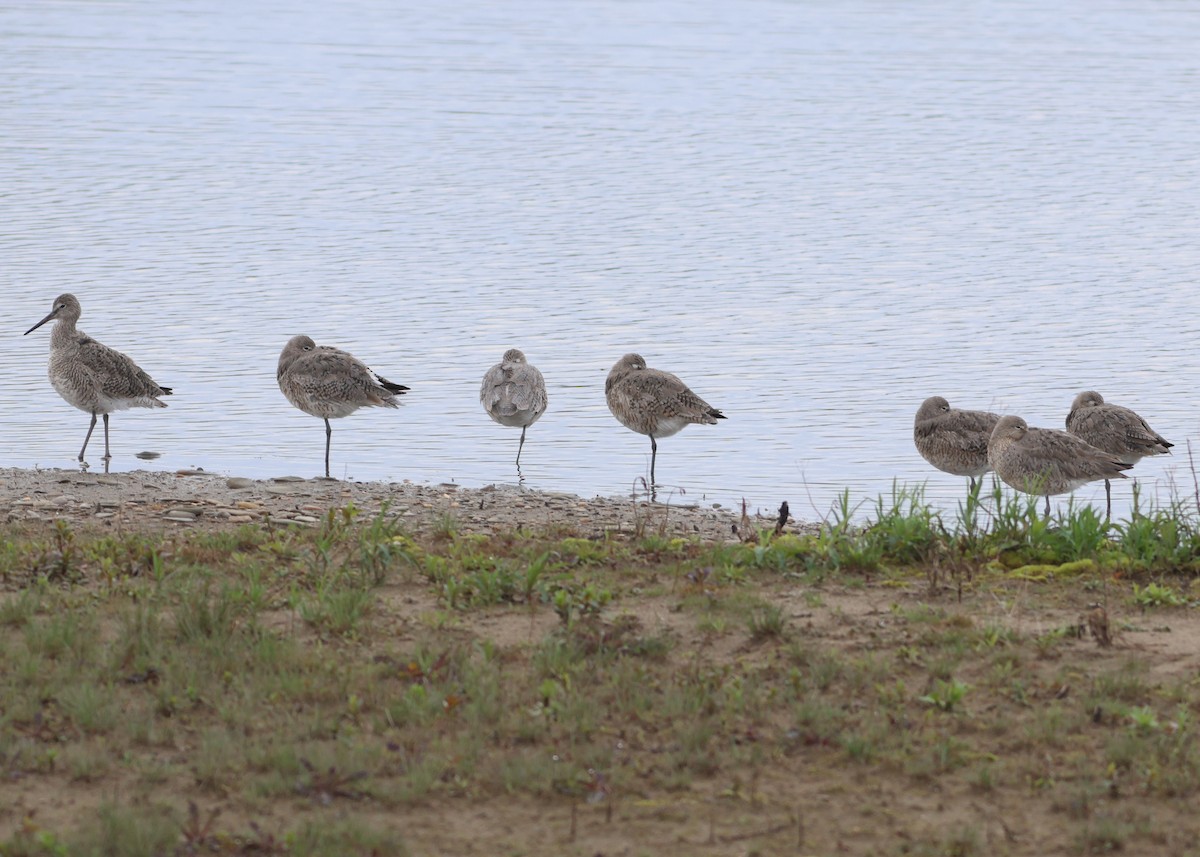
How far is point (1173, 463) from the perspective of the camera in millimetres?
14320

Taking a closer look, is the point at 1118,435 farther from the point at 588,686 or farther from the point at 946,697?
the point at 588,686

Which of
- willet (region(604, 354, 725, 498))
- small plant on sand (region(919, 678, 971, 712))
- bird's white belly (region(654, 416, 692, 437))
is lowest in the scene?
small plant on sand (region(919, 678, 971, 712))

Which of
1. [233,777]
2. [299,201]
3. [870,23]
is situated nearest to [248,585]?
[233,777]

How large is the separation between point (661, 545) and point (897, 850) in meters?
3.66

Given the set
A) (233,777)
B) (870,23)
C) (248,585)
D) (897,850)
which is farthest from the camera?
(870,23)

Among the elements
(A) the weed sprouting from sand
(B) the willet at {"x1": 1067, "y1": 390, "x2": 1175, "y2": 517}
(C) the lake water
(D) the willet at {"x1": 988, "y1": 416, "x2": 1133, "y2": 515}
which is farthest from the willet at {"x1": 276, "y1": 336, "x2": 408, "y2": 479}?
(B) the willet at {"x1": 1067, "y1": 390, "x2": 1175, "y2": 517}

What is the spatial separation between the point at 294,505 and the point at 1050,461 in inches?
200

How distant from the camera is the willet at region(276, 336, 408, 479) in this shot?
575 inches

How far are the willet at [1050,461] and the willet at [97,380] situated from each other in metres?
7.16

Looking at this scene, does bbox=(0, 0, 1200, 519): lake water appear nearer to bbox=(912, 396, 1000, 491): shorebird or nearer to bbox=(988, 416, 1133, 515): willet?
bbox=(912, 396, 1000, 491): shorebird

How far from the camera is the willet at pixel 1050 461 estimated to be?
11820mm

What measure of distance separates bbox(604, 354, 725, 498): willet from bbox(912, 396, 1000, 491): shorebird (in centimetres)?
204

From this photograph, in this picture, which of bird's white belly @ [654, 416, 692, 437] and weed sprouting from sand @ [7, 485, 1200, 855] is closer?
weed sprouting from sand @ [7, 485, 1200, 855]

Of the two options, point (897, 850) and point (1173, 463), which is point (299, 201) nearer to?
point (1173, 463)
